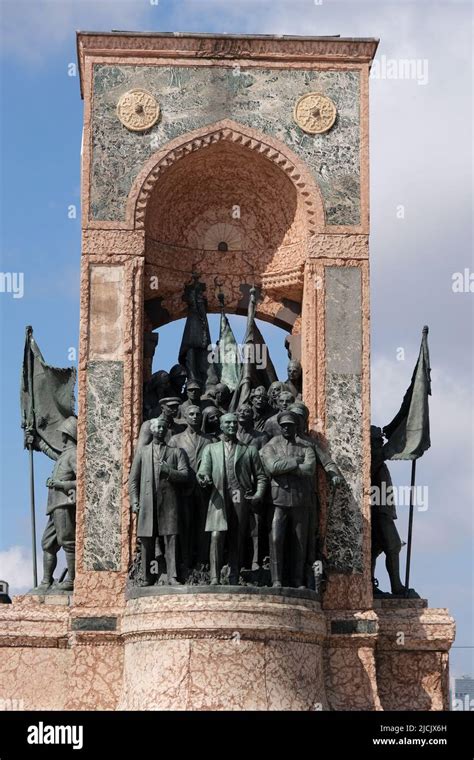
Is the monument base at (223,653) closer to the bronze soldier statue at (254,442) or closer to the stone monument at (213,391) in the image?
the stone monument at (213,391)

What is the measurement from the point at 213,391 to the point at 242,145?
150 inches

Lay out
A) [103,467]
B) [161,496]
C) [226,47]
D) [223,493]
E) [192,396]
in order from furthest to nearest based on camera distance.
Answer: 1. [226,47]
2. [192,396]
3. [103,467]
4. [161,496]
5. [223,493]

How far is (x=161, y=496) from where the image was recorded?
23.8m

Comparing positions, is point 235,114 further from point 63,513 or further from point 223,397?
point 63,513

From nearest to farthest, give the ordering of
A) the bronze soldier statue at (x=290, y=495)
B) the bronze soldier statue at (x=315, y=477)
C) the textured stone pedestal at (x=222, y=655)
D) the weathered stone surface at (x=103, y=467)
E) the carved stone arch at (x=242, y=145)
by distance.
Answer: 1. the textured stone pedestal at (x=222, y=655)
2. the bronze soldier statue at (x=290, y=495)
3. the bronze soldier statue at (x=315, y=477)
4. the weathered stone surface at (x=103, y=467)
5. the carved stone arch at (x=242, y=145)

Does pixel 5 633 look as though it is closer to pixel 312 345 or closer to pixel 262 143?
pixel 312 345

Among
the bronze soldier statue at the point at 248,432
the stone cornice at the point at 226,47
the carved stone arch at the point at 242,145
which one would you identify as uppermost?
the stone cornice at the point at 226,47

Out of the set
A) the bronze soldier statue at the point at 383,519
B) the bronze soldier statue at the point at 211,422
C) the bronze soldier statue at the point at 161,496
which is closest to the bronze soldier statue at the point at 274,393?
the bronze soldier statue at the point at 211,422

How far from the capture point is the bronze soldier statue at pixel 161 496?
2373cm

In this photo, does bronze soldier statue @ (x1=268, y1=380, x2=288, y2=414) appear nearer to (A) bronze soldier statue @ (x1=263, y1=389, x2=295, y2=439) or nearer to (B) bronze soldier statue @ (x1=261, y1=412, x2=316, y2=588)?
(A) bronze soldier statue @ (x1=263, y1=389, x2=295, y2=439)

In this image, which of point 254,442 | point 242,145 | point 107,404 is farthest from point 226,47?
point 254,442

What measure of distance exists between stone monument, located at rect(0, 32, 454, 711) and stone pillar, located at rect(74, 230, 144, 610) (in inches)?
1.1

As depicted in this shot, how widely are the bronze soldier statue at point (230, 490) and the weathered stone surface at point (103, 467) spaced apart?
1889mm

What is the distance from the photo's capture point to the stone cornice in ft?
86.6
